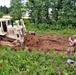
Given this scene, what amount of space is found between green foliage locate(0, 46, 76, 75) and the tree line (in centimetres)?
1305

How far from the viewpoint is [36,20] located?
23875 mm

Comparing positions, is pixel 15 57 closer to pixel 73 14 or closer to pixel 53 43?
pixel 53 43

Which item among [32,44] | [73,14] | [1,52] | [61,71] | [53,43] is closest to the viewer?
[61,71]

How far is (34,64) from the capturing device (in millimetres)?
8844

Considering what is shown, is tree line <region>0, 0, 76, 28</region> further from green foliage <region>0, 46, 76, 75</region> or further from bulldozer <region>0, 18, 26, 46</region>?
green foliage <region>0, 46, 76, 75</region>

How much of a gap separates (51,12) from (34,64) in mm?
15574

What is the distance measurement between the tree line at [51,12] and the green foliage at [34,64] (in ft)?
42.8

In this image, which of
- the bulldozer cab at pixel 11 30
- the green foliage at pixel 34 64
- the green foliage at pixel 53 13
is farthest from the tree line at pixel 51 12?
the green foliage at pixel 34 64

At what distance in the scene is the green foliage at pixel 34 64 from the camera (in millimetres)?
8414

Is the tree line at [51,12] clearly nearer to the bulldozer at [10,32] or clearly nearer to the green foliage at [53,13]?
the green foliage at [53,13]

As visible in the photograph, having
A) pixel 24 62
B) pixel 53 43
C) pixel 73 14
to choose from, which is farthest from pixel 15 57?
pixel 73 14

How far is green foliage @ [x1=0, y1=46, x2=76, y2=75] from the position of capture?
27.6 ft

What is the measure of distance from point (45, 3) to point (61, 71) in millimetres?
15709

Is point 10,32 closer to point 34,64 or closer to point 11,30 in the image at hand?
point 11,30
